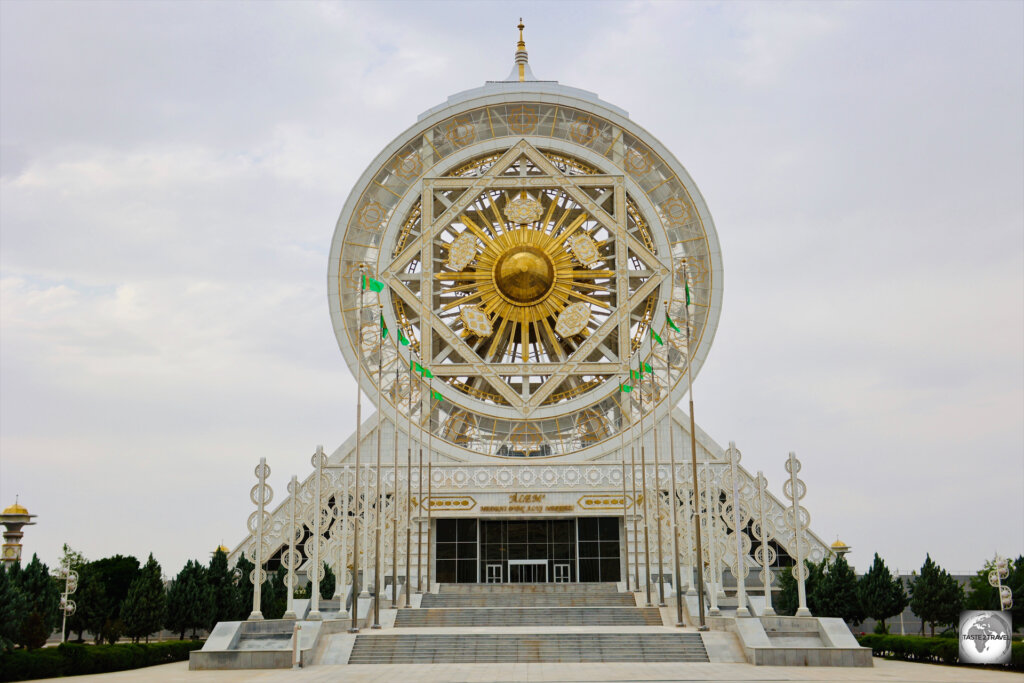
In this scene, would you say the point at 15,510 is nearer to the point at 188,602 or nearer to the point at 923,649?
the point at 188,602

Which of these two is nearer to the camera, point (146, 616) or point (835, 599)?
point (146, 616)

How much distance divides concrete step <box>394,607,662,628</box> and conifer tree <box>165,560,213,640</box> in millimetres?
7426

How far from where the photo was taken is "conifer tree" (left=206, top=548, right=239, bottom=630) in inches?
1153

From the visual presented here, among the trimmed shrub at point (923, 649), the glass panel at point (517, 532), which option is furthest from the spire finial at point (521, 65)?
the trimmed shrub at point (923, 649)

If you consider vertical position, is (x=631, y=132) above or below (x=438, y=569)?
above

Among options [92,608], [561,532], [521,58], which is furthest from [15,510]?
[521,58]

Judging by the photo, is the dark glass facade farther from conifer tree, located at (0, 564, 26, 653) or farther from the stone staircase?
conifer tree, located at (0, 564, 26, 653)

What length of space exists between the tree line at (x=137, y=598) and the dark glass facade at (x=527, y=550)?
19.9 feet

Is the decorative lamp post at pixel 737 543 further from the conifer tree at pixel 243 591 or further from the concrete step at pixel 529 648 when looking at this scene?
the conifer tree at pixel 243 591

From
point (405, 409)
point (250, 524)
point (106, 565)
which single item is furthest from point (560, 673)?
point (405, 409)

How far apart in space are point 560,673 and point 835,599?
53.2 feet

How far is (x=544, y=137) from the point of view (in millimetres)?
43188

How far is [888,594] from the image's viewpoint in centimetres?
2870

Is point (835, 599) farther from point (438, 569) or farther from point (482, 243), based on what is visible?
point (482, 243)
